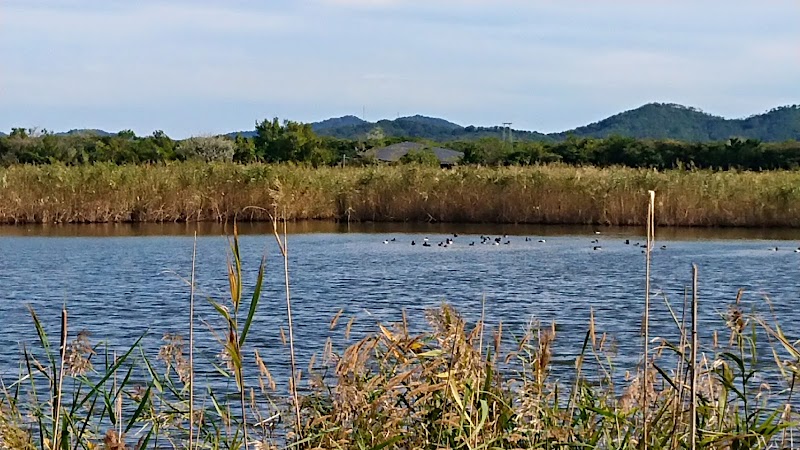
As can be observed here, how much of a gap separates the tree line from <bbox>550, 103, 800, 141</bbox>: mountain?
67.4m

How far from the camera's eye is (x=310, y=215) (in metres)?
30.2

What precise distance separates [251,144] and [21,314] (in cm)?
5137

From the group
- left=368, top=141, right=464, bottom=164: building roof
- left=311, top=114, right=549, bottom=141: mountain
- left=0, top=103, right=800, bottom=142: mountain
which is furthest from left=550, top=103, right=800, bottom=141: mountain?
left=368, top=141, right=464, bottom=164: building roof

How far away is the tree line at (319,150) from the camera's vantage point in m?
55.1

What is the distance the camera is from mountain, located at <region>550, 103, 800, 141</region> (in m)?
128

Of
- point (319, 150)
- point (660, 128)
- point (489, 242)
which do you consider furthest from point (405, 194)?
point (660, 128)

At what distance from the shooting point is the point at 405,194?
97.0 ft

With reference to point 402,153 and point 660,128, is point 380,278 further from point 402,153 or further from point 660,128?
point 660,128

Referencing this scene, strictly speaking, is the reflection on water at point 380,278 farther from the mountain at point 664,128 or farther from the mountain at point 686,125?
the mountain at point 686,125

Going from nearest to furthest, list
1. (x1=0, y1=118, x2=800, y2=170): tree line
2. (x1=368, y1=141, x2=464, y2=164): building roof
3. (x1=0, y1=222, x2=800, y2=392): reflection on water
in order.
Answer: (x1=0, y1=222, x2=800, y2=392): reflection on water < (x1=0, y1=118, x2=800, y2=170): tree line < (x1=368, y1=141, x2=464, y2=164): building roof

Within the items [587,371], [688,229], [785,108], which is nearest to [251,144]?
[688,229]

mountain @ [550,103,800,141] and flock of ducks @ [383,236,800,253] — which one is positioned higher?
mountain @ [550,103,800,141]

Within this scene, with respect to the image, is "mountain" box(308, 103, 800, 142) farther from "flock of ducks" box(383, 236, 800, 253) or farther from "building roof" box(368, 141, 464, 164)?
"flock of ducks" box(383, 236, 800, 253)

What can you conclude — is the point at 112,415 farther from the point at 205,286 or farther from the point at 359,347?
the point at 205,286
